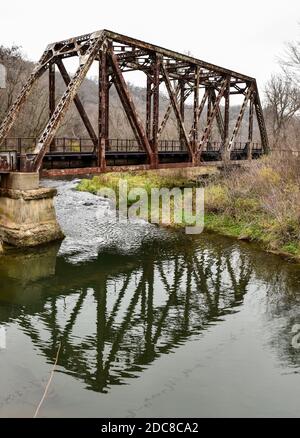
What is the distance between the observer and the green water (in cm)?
680

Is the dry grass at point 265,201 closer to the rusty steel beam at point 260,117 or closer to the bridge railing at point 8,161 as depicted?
the rusty steel beam at point 260,117

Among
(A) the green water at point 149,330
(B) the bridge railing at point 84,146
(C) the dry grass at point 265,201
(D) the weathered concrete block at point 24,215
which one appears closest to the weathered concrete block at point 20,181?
(D) the weathered concrete block at point 24,215

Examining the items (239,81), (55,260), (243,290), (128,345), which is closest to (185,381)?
(128,345)

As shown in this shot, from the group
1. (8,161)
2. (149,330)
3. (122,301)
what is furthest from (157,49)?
(149,330)

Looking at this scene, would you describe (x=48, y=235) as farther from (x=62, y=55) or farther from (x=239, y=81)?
(x=239, y=81)

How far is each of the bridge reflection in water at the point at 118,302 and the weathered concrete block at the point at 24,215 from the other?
0.67m

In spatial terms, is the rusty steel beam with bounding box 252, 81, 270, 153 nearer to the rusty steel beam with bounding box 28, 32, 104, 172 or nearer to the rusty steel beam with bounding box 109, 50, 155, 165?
the rusty steel beam with bounding box 109, 50, 155, 165

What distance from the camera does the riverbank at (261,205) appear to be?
1511cm

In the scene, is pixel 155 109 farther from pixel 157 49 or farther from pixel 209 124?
pixel 209 124

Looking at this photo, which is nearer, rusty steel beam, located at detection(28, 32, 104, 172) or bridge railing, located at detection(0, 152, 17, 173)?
bridge railing, located at detection(0, 152, 17, 173)

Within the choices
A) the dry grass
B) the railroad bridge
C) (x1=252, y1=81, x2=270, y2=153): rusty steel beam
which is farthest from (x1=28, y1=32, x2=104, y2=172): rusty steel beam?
(x1=252, y1=81, x2=270, y2=153): rusty steel beam

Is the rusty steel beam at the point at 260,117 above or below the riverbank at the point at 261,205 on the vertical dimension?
above

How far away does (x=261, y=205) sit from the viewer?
677 inches

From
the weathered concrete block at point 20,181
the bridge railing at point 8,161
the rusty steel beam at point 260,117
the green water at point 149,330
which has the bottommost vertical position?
the green water at point 149,330
